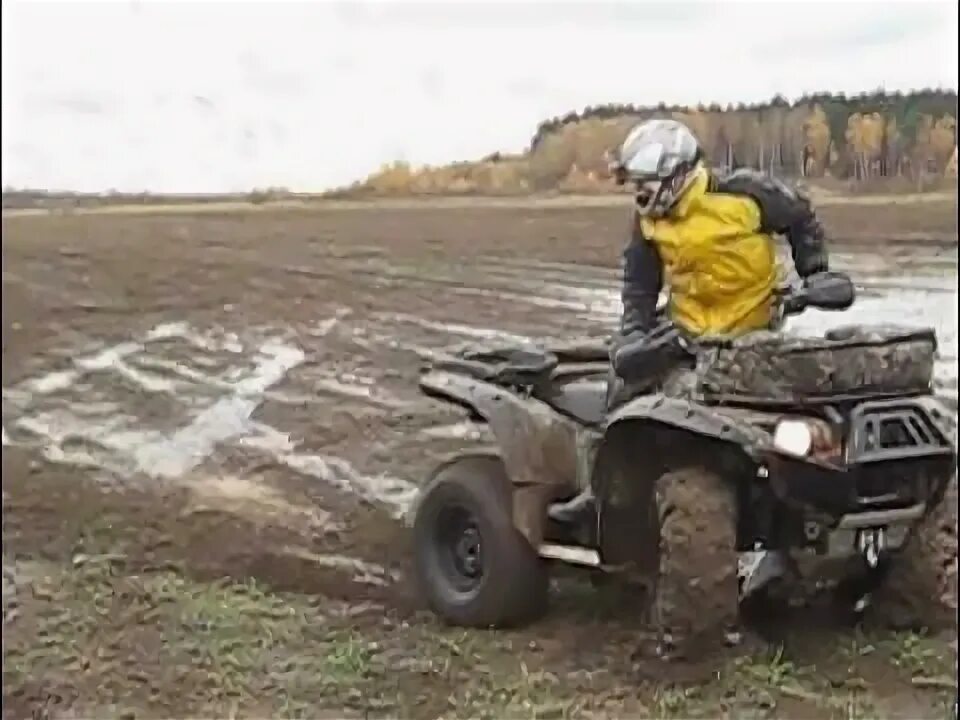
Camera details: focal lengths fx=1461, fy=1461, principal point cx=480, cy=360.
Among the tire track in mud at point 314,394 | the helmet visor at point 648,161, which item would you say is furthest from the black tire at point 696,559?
the tire track in mud at point 314,394

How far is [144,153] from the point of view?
84.8 inches

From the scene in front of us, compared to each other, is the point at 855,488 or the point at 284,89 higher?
the point at 284,89

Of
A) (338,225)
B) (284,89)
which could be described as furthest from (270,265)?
(284,89)

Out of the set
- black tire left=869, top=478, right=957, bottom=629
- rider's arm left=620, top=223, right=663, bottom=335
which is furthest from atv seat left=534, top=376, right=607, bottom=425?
black tire left=869, top=478, right=957, bottom=629

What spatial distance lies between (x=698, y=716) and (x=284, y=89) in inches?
41.4

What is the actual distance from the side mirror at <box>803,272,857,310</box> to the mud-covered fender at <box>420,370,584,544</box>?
1.12ft

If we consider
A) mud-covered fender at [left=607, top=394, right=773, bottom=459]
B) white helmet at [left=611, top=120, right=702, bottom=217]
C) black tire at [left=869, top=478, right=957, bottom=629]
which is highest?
white helmet at [left=611, top=120, right=702, bottom=217]

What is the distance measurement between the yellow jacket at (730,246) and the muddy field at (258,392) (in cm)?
16

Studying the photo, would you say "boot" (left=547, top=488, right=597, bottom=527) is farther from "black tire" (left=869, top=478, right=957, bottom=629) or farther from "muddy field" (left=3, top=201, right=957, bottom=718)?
"black tire" (left=869, top=478, right=957, bottom=629)

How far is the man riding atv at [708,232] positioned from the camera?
182 centimetres

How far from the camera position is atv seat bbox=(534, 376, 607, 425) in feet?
6.38

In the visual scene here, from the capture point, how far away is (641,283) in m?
1.91

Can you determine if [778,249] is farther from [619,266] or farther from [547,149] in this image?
[547,149]

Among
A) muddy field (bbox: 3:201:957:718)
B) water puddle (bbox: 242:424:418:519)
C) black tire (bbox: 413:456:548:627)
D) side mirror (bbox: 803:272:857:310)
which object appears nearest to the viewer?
side mirror (bbox: 803:272:857:310)
